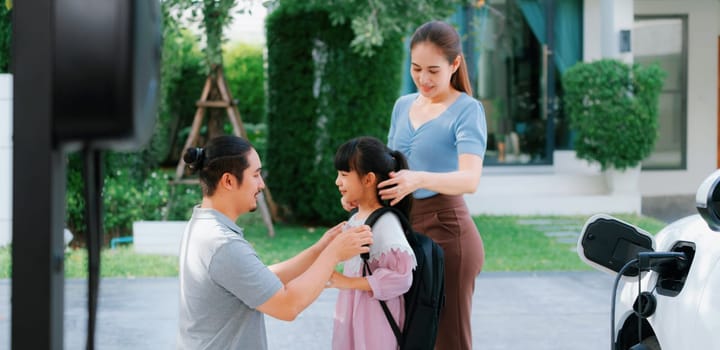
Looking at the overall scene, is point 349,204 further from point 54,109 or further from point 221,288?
point 54,109

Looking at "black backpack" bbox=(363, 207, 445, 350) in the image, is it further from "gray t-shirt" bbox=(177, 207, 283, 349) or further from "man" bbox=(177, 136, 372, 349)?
"gray t-shirt" bbox=(177, 207, 283, 349)

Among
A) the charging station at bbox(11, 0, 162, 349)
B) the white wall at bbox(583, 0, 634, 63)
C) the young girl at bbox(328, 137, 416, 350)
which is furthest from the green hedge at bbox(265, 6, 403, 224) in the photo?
the charging station at bbox(11, 0, 162, 349)

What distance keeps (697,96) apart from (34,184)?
47.7 ft

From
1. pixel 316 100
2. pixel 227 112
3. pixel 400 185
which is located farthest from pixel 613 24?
pixel 400 185

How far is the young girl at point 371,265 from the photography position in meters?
3.22

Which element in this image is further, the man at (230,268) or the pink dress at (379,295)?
the pink dress at (379,295)

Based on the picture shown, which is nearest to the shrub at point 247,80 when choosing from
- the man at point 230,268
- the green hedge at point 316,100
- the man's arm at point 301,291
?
the green hedge at point 316,100

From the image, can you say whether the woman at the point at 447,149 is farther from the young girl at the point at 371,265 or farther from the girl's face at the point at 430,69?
the young girl at the point at 371,265

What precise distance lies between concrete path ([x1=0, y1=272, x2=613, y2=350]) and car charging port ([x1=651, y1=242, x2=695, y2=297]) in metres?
3.55

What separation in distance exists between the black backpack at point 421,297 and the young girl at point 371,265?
0.02m

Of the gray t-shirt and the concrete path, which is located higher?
the gray t-shirt

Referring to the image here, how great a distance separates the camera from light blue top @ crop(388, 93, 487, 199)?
3.54m

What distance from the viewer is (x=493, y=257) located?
9.79 meters

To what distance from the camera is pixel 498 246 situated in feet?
34.3
